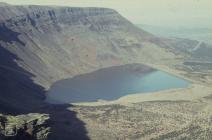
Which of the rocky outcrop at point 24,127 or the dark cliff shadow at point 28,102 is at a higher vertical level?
the dark cliff shadow at point 28,102

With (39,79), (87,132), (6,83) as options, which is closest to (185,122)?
(87,132)

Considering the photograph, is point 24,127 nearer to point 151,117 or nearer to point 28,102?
point 151,117

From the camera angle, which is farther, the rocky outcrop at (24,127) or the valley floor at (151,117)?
the valley floor at (151,117)

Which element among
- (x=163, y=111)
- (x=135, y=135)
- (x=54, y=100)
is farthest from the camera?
(x=54, y=100)

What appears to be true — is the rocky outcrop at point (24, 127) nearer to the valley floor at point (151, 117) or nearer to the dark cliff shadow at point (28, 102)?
the dark cliff shadow at point (28, 102)

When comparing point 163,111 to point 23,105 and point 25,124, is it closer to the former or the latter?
point 23,105

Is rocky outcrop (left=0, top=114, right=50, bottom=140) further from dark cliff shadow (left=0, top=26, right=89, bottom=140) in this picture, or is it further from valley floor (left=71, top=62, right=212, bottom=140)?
valley floor (left=71, top=62, right=212, bottom=140)

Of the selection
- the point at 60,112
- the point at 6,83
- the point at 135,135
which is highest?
the point at 6,83

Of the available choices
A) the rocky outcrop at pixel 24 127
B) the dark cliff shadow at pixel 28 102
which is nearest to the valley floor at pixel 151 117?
the dark cliff shadow at pixel 28 102

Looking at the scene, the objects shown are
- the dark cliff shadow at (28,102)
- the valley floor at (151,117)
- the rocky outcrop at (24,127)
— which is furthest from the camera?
the valley floor at (151,117)
